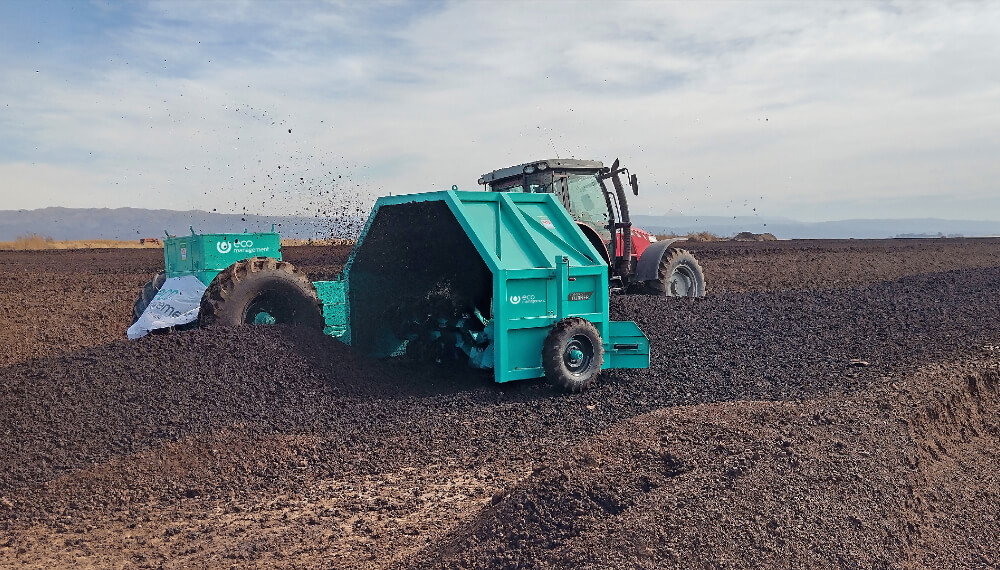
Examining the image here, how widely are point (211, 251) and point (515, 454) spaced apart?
541cm

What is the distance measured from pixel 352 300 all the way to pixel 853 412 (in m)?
5.39

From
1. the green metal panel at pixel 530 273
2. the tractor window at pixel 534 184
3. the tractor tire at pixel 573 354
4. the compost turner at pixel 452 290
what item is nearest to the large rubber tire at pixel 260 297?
the compost turner at pixel 452 290

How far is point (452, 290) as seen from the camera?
364 inches

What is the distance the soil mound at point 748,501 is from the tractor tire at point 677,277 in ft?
21.0

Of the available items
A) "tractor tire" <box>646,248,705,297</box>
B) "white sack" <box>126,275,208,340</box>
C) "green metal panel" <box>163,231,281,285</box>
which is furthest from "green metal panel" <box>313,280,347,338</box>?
"tractor tire" <box>646,248,705,297</box>

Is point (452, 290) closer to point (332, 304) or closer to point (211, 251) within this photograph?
point (332, 304)

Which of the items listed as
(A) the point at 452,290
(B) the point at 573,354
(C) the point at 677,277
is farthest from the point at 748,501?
(C) the point at 677,277

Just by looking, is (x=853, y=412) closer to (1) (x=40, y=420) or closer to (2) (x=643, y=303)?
(2) (x=643, y=303)

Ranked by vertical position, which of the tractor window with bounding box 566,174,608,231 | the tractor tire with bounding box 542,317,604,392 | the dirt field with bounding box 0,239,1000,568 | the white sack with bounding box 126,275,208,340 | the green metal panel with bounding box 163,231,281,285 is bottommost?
the dirt field with bounding box 0,239,1000,568

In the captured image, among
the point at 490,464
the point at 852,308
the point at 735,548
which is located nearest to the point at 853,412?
the point at 735,548

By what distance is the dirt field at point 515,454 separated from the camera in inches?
161

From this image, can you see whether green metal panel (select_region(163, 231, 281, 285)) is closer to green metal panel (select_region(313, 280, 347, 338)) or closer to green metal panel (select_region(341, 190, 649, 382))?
green metal panel (select_region(313, 280, 347, 338))

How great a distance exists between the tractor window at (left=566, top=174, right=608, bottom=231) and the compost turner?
235 cm

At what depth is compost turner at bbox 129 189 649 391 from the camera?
7.51 m
